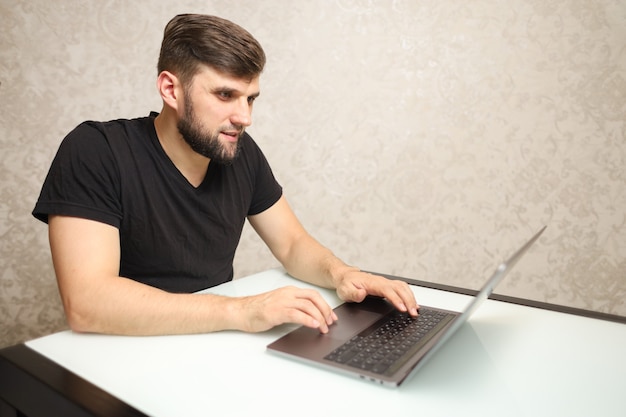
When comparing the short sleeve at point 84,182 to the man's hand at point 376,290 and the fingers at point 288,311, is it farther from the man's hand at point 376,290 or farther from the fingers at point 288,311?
the man's hand at point 376,290

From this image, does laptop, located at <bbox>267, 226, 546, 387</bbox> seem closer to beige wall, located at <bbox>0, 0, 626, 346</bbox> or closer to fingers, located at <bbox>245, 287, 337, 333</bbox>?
fingers, located at <bbox>245, 287, 337, 333</bbox>

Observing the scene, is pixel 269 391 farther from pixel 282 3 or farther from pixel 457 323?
pixel 282 3

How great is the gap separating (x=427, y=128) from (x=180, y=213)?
1.32 m

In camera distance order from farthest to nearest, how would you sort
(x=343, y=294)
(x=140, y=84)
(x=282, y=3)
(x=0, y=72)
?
(x=282, y=3) < (x=140, y=84) < (x=0, y=72) < (x=343, y=294)

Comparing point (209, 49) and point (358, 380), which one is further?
point (209, 49)

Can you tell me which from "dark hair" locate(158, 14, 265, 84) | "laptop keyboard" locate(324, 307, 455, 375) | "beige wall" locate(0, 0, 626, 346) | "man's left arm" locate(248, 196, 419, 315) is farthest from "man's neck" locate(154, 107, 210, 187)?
"beige wall" locate(0, 0, 626, 346)

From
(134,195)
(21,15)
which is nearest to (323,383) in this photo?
(134,195)

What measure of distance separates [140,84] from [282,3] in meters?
0.68

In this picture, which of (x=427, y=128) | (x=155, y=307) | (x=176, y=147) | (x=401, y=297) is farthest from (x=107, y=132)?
(x=427, y=128)

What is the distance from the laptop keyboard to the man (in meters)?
0.05

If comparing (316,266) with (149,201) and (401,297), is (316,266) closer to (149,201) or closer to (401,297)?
(401,297)

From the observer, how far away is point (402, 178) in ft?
7.13

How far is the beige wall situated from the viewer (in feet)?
6.21

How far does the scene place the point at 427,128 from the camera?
83.6 inches
